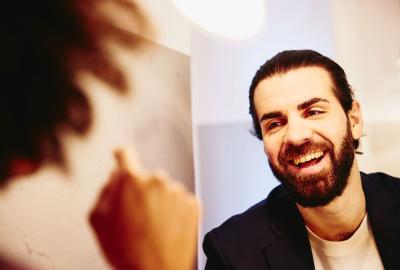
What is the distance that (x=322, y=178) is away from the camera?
0.91 m

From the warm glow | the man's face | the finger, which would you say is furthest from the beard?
the warm glow

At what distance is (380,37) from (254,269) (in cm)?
111

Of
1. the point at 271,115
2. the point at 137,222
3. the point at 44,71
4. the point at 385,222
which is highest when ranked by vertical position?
the point at 44,71

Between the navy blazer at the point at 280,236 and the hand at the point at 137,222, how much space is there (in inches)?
7.7

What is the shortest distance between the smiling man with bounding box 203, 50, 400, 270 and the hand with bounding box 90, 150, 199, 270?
0.84ft

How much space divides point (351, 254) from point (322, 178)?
24 centimetres

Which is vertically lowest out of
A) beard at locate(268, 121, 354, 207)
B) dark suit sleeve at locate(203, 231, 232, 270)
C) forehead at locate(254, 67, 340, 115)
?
dark suit sleeve at locate(203, 231, 232, 270)

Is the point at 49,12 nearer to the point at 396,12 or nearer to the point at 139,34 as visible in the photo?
the point at 139,34

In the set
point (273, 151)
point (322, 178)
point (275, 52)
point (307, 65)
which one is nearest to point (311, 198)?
point (322, 178)

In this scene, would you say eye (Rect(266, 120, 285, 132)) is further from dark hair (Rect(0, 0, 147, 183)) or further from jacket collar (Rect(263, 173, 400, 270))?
dark hair (Rect(0, 0, 147, 183))

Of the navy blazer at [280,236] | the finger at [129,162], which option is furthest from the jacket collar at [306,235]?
the finger at [129,162]

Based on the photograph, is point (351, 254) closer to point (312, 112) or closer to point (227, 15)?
point (312, 112)

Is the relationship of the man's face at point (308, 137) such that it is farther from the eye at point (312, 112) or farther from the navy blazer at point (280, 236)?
the navy blazer at point (280, 236)

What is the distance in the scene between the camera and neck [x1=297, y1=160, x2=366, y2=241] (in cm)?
95
